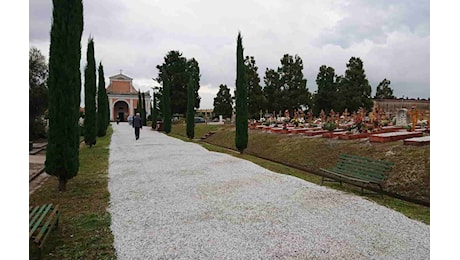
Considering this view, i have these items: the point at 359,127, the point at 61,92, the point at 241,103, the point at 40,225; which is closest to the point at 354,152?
the point at 359,127

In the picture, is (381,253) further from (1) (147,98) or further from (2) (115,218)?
(1) (147,98)

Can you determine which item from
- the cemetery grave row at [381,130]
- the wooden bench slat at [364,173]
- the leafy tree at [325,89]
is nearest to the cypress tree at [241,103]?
the cemetery grave row at [381,130]

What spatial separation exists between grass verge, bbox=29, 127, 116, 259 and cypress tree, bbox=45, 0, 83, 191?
23.0 inches

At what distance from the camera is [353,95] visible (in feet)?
95.9

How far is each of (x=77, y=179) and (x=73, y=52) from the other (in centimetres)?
305

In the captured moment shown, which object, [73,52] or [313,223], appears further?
[73,52]

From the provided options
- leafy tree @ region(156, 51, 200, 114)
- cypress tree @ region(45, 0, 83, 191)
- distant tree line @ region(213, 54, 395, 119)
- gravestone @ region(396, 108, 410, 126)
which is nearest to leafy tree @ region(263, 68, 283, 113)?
distant tree line @ region(213, 54, 395, 119)

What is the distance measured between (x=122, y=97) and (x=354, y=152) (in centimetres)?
5119

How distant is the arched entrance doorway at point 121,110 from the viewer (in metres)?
57.0

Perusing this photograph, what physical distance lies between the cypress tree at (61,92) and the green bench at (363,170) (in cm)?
564

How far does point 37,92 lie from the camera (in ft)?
66.5

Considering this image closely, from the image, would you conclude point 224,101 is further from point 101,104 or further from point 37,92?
point 37,92

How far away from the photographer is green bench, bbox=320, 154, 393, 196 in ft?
20.6

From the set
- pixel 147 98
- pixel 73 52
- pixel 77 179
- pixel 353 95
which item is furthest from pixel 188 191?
pixel 147 98
